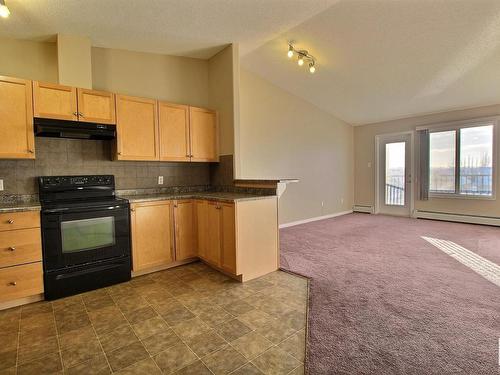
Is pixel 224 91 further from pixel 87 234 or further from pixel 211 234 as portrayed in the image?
pixel 87 234

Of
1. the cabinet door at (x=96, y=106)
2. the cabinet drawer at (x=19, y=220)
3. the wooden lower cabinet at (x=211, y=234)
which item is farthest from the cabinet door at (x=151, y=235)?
the cabinet door at (x=96, y=106)

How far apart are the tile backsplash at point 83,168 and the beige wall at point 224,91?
2.23 feet

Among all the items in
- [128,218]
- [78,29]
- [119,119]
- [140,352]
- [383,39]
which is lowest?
[140,352]

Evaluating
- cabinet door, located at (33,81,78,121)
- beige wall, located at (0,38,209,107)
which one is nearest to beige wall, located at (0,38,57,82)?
beige wall, located at (0,38,209,107)

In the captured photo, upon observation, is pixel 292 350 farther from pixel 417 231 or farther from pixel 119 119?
pixel 417 231

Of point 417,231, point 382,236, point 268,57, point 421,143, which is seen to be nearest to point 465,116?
point 421,143

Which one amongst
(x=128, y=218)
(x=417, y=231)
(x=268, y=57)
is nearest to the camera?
(x=128, y=218)

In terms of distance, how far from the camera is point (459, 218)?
5.71 m

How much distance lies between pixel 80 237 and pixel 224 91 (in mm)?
2513

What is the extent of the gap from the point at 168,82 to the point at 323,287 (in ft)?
10.8

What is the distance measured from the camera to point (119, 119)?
305 cm

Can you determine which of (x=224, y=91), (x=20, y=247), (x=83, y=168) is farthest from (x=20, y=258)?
(x=224, y=91)

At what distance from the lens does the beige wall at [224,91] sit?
361cm

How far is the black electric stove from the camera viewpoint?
249 cm
